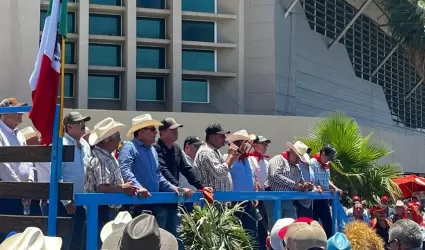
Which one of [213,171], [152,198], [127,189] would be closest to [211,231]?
[152,198]

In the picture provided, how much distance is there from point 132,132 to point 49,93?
1.51m

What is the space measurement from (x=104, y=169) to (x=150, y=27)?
12.6 meters

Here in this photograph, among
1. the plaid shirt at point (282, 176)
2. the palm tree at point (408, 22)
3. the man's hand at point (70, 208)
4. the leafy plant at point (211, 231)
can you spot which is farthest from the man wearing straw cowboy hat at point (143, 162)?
the palm tree at point (408, 22)

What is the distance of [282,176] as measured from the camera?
8.98m

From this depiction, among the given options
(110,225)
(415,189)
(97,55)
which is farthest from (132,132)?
(97,55)

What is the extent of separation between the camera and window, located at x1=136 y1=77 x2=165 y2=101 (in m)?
19.2

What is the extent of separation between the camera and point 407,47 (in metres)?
27.3

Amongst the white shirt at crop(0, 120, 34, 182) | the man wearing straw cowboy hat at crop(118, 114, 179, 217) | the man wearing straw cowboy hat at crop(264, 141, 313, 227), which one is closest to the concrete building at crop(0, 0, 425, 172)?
the man wearing straw cowboy hat at crop(264, 141, 313, 227)

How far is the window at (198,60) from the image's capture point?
1970 cm

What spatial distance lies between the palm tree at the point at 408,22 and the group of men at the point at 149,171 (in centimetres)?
1759

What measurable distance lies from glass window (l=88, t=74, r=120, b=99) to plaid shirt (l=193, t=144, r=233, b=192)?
10713 millimetres

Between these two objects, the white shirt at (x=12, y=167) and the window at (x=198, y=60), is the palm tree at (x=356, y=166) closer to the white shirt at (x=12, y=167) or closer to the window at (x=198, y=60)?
the window at (x=198, y=60)

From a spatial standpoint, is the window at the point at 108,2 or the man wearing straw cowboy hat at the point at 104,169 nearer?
the man wearing straw cowboy hat at the point at 104,169

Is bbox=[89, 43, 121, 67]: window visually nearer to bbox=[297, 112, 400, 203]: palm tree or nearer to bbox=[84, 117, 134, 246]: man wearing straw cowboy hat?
bbox=[297, 112, 400, 203]: palm tree
